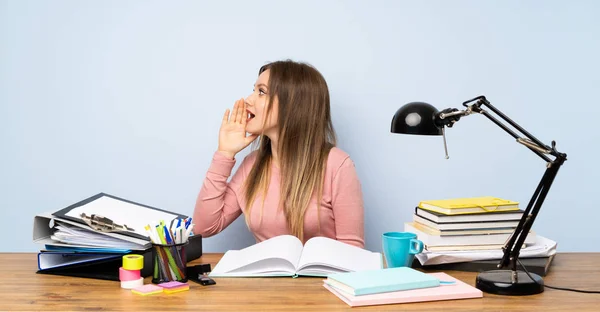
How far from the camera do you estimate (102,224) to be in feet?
4.73

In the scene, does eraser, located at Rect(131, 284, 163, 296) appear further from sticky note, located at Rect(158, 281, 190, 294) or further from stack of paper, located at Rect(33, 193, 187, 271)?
stack of paper, located at Rect(33, 193, 187, 271)

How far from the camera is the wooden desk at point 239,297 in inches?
46.4

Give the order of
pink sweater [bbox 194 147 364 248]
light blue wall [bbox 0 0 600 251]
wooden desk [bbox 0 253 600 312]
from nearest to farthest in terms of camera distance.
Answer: wooden desk [bbox 0 253 600 312] < pink sweater [bbox 194 147 364 248] < light blue wall [bbox 0 0 600 251]

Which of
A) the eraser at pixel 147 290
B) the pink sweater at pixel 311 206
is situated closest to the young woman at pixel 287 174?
the pink sweater at pixel 311 206

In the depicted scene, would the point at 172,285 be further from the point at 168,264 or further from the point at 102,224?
the point at 102,224

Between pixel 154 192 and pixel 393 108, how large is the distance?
3.39 feet

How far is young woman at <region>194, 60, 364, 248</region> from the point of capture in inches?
81.0

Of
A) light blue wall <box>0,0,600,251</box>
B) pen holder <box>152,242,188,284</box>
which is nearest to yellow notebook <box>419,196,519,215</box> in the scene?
pen holder <box>152,242,188,284</box>

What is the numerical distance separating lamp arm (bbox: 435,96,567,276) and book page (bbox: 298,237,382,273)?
31 centimetres

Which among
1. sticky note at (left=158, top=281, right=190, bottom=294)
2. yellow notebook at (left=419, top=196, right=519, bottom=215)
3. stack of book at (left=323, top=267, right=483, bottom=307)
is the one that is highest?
yellow notebook at (left=419, top=196, right=519, bottom=215)

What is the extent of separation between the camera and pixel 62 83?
246cm

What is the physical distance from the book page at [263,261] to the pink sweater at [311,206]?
21.8 inches

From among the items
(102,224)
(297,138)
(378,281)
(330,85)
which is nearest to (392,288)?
(378,281)

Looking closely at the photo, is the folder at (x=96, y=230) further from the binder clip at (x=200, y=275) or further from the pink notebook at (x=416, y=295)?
the pink notebook at (x=416, y=295)
